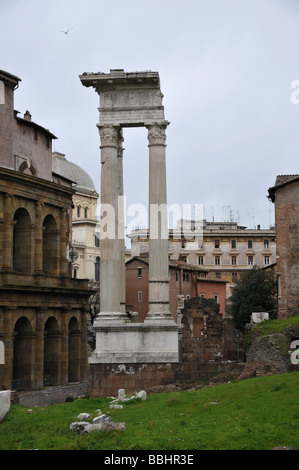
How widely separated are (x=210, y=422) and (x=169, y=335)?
30.1ft

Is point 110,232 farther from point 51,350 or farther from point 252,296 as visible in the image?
point 252,296

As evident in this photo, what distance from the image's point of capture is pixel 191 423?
1791 cm

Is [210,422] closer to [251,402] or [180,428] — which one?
[180,428]

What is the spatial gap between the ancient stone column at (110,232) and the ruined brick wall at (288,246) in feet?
41.7

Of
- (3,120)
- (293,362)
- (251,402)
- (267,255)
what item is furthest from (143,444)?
(267,255)

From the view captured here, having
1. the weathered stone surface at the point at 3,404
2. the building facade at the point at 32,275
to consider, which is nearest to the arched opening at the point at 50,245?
the building facade at the point at 32,275

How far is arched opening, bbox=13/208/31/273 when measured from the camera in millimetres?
42406

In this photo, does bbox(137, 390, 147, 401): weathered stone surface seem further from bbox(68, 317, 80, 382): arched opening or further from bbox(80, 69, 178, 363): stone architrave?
bbox(68, 317, 80, 382): arched opening

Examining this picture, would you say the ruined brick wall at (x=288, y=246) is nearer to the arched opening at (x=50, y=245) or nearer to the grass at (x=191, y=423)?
the arched opening at (x=50, y=245)

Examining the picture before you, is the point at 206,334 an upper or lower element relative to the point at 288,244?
lower

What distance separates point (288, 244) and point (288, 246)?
0.11m

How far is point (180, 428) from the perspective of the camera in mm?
17422

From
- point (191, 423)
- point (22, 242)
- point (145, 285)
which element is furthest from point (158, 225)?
point (145, 285)

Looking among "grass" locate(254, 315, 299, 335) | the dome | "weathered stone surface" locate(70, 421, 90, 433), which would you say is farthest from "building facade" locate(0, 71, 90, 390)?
the dome
